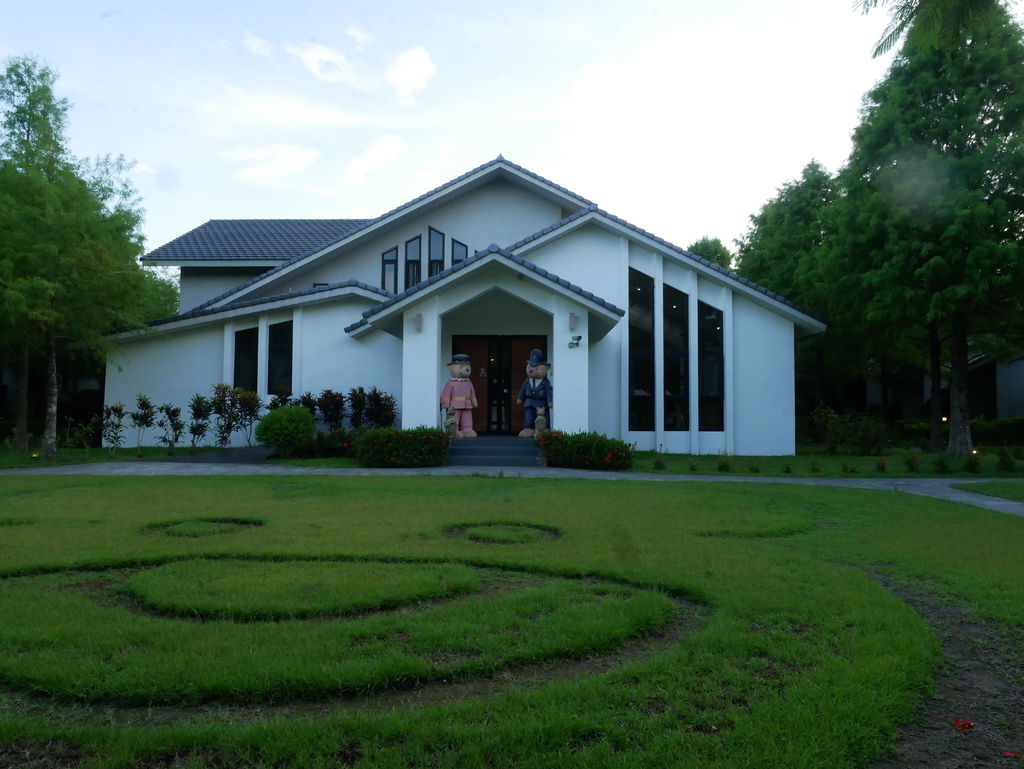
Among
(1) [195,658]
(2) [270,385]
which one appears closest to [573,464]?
(2) [270,385]

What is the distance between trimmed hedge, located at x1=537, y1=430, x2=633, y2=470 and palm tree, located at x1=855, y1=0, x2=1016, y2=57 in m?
10.1

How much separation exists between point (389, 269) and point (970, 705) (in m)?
20.0

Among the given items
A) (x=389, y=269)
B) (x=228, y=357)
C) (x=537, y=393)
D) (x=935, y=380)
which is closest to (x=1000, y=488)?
(x=537, y=393)

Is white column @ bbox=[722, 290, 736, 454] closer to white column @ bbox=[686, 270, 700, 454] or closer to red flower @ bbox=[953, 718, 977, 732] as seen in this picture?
white column @ bbox=[686, 270, 700, 454]

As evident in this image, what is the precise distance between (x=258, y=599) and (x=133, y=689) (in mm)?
1270

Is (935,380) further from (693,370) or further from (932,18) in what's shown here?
(932,18)

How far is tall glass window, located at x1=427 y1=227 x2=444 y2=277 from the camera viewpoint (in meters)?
21.5

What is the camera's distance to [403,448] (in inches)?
562

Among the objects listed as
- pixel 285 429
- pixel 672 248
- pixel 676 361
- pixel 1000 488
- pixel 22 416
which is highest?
pixel 672 248

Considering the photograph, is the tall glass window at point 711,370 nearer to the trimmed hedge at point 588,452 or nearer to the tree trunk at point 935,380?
the trimmed hedge at point 588,452

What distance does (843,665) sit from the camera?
10.9ft

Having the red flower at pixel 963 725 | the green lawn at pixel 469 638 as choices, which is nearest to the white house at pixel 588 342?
the green lawn at pixel 469 638

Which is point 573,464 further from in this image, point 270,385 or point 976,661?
point 976,661

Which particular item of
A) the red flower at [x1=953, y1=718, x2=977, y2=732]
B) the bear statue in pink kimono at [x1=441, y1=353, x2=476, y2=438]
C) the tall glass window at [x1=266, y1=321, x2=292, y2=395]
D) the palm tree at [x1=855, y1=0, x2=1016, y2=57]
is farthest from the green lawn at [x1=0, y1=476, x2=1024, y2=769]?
the tall glass window at [x1=266, y1=321, x2=292, y2=395]
